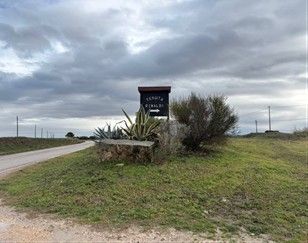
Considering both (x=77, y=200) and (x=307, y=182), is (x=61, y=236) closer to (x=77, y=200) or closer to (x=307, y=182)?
(x=77, y=200)

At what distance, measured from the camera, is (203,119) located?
57.1ft

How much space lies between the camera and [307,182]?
1468cm

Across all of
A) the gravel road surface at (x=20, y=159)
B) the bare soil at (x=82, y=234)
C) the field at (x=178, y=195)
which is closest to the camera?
the bare soil at (x=82, y=234)

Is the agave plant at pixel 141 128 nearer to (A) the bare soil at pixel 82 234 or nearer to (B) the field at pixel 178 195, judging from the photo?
(B) the field at pixel 178 195

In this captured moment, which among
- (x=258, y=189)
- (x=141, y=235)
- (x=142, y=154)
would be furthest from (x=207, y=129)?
(x=141, y=235)

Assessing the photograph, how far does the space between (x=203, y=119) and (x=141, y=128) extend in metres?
2.82

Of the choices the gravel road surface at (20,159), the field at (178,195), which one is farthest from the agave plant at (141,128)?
the gravel road surface at (20,159)

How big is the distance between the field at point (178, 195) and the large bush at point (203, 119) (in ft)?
4.92

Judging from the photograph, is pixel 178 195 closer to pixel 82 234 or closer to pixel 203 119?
pixel 82 234

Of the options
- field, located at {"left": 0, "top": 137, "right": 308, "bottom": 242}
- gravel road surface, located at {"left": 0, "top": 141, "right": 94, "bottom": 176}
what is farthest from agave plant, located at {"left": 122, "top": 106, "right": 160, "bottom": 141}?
gravel road surface, located at {"left": 0, "top": 141, "right": 94, "bottom": 176}

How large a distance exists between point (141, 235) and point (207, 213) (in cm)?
198

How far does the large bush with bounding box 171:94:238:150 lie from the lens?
17.4 meters

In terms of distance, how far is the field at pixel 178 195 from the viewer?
956 centimetres

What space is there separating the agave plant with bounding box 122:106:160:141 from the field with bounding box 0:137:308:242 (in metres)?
1.12
